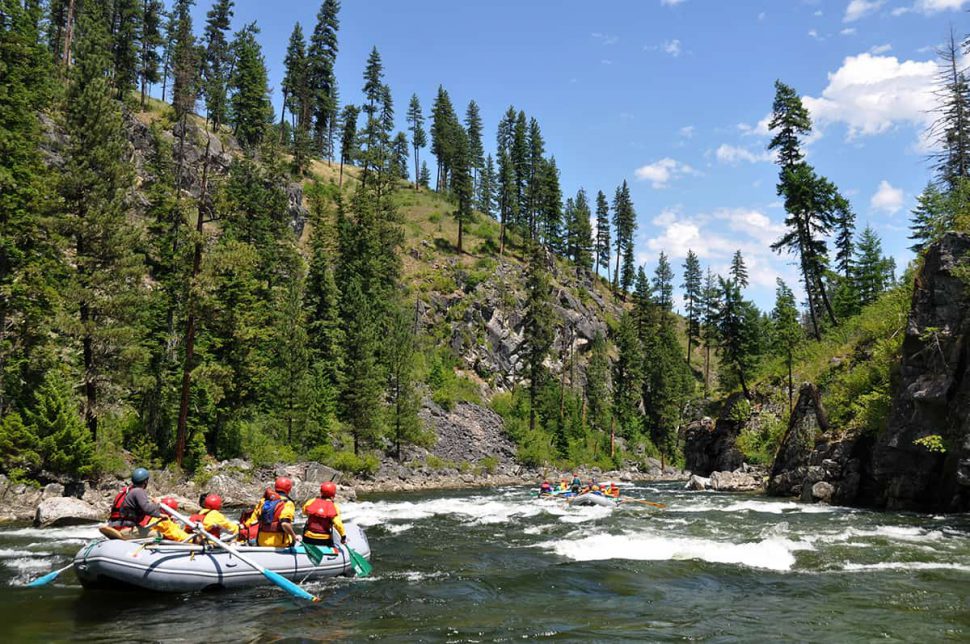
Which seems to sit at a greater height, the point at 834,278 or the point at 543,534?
the point at 834,278

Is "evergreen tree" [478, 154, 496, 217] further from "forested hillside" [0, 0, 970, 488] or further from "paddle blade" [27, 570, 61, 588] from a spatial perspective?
"paddle blade" [27, 570, 61, 588]

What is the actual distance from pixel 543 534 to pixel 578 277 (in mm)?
66999

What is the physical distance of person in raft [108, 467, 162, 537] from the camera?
35.8 feet

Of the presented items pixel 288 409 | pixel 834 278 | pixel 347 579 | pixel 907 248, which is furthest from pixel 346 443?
pixel 907 248

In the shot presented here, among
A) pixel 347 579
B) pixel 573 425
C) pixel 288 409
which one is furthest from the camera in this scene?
pixel 573 425

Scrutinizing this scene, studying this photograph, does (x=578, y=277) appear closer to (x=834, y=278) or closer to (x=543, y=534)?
(x=834, y=278)

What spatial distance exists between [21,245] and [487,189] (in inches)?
3101

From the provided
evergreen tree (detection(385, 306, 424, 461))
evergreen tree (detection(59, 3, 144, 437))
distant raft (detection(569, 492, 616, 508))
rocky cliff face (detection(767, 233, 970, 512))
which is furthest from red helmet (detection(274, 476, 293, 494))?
evergreen tree (detection(385, 306, 424, 461))

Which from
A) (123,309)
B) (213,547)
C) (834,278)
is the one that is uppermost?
(834,278)

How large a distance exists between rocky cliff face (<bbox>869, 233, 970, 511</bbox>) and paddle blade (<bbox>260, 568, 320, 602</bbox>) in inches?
773

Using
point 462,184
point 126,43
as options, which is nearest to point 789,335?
point 462,184

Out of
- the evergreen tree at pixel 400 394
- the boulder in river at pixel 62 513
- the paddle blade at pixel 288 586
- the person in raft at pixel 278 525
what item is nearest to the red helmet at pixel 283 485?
the person in raft at pixel 278 525

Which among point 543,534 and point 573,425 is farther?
point 573,425

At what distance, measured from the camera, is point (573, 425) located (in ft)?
192
